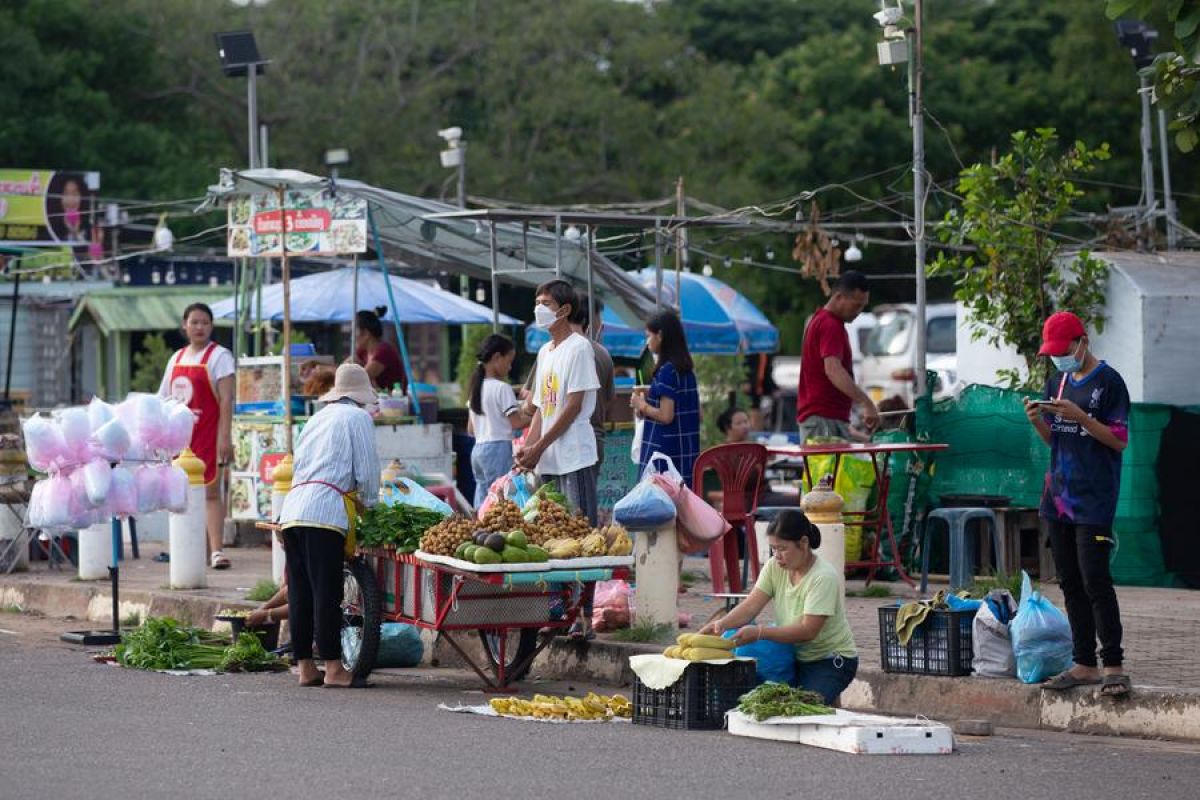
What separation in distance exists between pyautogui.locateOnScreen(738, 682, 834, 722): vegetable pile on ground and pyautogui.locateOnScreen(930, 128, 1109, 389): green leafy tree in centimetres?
687

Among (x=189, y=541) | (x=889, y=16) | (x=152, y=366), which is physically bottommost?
(x=189, y=541)

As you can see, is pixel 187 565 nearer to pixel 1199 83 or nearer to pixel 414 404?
pixel 414 404

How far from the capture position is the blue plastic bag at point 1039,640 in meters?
9.86

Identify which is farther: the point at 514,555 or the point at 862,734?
the point at 514,555

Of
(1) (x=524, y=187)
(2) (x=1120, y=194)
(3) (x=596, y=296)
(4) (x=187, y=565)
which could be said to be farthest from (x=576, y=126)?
(4) (x=187, y=565)

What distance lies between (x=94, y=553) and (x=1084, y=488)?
29.1ft

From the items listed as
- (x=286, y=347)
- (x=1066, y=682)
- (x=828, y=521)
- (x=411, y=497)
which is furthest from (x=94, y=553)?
(x=1066, y=682)

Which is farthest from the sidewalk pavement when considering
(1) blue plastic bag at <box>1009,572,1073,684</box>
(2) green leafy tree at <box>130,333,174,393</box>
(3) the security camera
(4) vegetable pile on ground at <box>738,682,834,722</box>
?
(2) green leafy tree at <box>130,333,174,393</box>

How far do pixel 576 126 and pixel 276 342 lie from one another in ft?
70.2

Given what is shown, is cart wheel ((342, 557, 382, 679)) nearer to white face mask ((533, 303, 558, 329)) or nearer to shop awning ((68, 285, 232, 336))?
white face mask ((533, 303, 558, 329))

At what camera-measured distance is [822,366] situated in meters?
13.9

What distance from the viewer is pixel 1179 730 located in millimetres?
9336

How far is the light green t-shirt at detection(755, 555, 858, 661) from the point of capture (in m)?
9.52

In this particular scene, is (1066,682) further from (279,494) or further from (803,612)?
(279,494)
